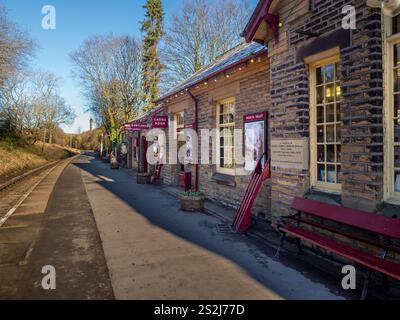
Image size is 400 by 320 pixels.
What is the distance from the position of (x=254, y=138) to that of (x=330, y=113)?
A: 2548 millimetres

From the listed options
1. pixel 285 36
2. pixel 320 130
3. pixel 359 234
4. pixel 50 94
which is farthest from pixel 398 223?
pixel 50 94

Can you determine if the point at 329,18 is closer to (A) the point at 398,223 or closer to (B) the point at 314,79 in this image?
(B) the point at 314,79

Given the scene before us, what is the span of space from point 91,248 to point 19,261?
1.09 metres

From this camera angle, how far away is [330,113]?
5.21m

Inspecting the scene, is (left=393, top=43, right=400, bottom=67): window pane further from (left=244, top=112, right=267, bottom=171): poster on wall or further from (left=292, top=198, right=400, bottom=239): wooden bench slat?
(left=244, top=112, right=267, bottom=171): poster on wall

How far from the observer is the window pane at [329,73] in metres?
5.17

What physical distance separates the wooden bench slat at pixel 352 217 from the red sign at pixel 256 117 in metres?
2.44

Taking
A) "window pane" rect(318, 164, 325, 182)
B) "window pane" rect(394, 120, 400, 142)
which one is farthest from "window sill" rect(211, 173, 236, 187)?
"window pane" rect(394, 120, 400, 142)

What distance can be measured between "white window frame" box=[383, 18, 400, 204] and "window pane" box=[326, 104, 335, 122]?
998 mm

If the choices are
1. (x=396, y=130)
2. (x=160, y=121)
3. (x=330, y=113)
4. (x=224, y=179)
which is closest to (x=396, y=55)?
(x=396, y=130)

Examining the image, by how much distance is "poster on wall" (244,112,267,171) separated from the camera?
7281mm

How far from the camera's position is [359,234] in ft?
14.5

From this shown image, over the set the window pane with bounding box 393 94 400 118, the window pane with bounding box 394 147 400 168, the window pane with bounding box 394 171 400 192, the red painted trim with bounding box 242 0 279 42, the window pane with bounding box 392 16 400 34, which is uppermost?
the red painted trim with bounding box 242 0 279 42

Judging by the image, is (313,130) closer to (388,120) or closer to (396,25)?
(388,120)
